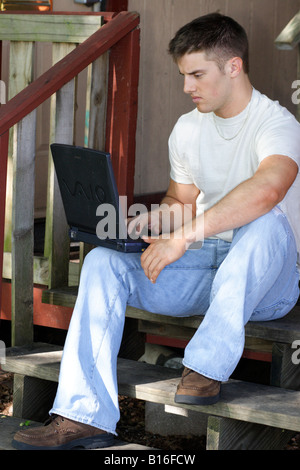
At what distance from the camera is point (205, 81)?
106 inches

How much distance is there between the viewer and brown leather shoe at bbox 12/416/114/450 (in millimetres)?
2488

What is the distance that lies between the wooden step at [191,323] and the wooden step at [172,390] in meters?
0.17

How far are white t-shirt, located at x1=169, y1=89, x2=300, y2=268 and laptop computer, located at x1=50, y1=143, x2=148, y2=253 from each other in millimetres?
353

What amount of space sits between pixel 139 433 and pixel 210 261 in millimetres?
951

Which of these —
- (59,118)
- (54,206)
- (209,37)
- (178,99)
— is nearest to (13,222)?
(54,206)

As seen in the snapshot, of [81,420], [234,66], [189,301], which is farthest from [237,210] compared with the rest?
[81,420]

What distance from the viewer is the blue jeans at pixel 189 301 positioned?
2418 millimetres

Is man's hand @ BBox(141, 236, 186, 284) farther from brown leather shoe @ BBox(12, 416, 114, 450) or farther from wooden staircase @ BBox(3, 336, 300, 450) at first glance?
brown leather shoe @ BBox(12, 416, 114, 450)

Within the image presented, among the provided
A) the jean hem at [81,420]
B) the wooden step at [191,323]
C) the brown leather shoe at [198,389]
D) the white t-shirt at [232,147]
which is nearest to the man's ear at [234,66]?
the white t-shirt at [232,147]

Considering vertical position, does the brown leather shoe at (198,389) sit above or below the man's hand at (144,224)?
below

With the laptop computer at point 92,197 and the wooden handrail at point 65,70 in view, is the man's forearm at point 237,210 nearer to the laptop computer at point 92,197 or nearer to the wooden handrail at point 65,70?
the laptop computer at point 92,197

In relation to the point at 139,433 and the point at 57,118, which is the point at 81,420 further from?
the point at 57,118
